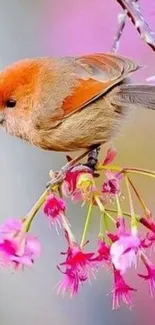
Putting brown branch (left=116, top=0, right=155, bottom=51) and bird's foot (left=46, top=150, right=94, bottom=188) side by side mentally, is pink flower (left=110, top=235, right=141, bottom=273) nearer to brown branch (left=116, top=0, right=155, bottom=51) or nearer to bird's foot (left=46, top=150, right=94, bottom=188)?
bird's foot (left=46, top=150, right=94, bottom=188)

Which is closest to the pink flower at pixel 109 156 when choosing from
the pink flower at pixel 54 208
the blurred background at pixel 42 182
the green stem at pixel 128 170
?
the green stem at pixel 128 170

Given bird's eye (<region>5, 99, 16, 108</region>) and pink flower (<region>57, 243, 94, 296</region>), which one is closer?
pink flower (<region>57, 243, 94, 296</region>)

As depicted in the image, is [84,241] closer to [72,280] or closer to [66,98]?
[72,280]

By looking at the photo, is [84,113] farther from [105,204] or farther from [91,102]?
[105,204]

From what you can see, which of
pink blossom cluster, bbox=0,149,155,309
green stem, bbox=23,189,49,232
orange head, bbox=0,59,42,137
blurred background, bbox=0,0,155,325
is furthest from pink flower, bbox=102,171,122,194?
blurred background, bbox=0,0,155,325

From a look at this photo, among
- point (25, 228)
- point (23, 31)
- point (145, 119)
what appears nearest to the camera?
point (25, 228)

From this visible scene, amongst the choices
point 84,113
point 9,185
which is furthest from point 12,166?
point 84,113
